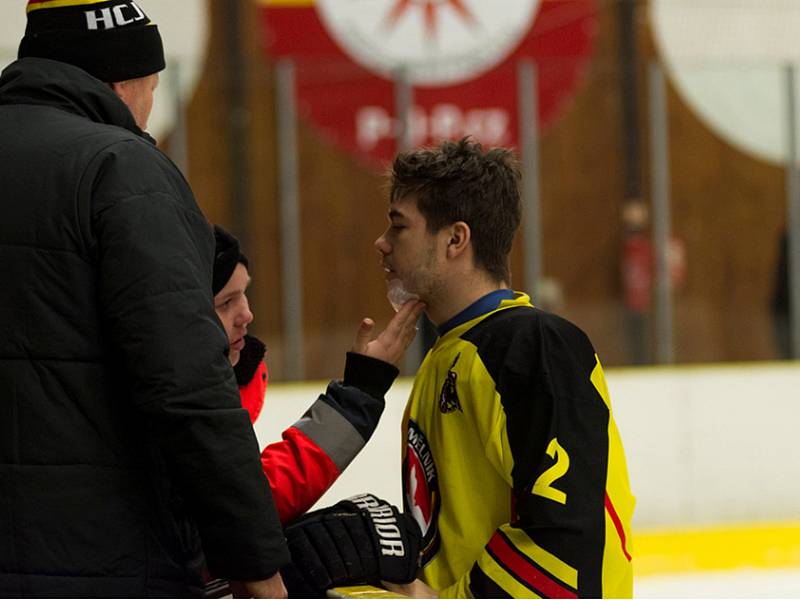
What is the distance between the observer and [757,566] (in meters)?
4.88

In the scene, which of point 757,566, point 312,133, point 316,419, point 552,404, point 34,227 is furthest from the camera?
point 312,133

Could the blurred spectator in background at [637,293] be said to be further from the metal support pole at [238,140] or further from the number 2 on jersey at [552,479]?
the number 2 on jersey at [552,479]

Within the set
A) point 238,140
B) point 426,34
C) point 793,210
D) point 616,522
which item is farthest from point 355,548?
point 793,210

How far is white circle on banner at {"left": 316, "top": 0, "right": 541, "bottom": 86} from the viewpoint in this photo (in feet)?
17.6

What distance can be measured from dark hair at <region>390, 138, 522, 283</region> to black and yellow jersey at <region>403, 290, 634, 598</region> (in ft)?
0.34

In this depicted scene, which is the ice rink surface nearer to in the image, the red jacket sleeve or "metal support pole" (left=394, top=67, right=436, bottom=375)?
"metal support pole" (left=394, top=67, right=436, bottom=375)

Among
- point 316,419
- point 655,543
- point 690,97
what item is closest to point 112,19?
point 316,419

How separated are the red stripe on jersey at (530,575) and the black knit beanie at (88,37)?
73 centimetres

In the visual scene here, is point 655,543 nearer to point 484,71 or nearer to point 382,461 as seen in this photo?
point 382,461

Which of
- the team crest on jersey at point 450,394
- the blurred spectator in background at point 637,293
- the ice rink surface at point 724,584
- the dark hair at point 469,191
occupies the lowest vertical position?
the ice rink surface at point 724,584

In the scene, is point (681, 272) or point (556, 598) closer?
point (556, 598)

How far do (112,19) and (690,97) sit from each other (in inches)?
165

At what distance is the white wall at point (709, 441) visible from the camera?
207 inches

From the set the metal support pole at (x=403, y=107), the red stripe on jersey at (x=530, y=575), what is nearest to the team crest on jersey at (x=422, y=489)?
the red stripe on jersey at (x=530, y=575)
